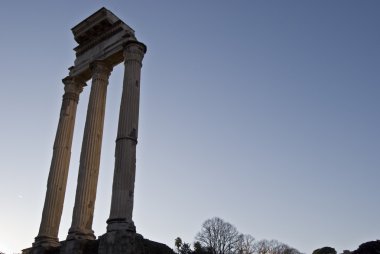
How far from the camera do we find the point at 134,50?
1856 centimetres

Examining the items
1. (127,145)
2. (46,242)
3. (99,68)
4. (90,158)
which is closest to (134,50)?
(99,68)

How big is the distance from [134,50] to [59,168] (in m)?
6.97

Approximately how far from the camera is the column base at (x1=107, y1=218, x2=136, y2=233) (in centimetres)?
1444

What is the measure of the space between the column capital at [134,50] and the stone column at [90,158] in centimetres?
221

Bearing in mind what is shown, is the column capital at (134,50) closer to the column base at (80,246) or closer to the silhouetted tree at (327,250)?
the column base at (80,246)

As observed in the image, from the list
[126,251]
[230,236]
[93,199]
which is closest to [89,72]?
[93,199]

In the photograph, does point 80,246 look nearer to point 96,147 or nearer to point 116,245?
point 116,245

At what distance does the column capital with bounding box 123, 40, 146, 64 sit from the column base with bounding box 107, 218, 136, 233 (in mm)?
7461

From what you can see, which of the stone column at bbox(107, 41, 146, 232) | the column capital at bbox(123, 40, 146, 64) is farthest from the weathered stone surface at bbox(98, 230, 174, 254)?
the column capital at bbox(123, 40, 146, 64)

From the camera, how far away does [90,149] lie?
1825 cm

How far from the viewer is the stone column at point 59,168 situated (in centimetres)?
1872

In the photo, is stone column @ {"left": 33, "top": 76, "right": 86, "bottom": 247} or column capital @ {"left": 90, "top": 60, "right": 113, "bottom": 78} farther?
column capital @ {"left": 90, "top": 60, "right": 113, "bottom": 78}

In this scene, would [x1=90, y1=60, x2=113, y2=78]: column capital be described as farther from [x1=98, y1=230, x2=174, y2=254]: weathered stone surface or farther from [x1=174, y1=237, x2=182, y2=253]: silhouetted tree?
[x1=174, y1=237, x2=182, y2=253]: silhouetted tree

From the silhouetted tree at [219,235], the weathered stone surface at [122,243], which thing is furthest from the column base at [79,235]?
the silhouetted tree at [219,235]
